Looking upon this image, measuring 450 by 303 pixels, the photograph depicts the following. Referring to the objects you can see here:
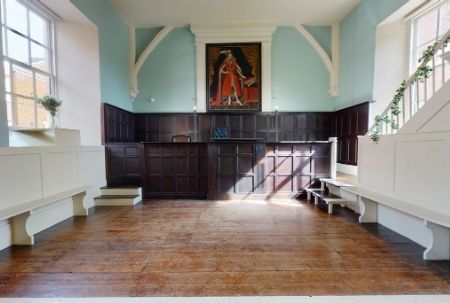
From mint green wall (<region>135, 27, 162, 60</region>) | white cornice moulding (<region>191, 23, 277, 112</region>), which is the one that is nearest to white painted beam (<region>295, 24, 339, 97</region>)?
white cornice moulding (<region>191, 23, 277, 112</region>)

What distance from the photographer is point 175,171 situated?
16.4 feet

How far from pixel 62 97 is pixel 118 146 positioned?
4.82 feet

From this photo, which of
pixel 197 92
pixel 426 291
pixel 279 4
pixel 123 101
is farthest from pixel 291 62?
pixel 426 291

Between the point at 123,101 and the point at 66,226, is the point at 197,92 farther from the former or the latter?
the point at 66,226

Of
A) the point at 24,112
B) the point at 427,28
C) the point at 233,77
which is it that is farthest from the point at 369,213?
the point at 24,112

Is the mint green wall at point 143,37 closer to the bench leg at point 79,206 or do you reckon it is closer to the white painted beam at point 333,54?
the white painted beam at point 333,54

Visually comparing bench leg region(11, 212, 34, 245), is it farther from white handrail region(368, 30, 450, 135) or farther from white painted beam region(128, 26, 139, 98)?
white handrail region(368, 30, 450, 135)

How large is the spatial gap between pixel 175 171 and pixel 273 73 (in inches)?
161

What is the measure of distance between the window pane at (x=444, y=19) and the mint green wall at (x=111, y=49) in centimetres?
651

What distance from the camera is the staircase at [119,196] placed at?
454 centimetres

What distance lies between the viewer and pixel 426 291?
1850 millimetres

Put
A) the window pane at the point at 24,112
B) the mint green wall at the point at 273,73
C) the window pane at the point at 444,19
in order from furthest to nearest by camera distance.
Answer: the mint green wall at the point at 273,73 → the window pane at the point at 444,19 → the window pane at the point at 24,112

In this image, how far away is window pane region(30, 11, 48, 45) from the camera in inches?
161

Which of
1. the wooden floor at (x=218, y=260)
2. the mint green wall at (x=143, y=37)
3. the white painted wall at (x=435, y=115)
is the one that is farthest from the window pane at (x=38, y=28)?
the white painted wall at (x=435, y=115)
